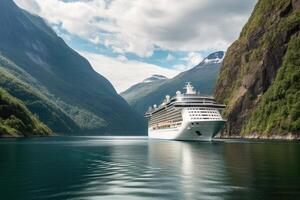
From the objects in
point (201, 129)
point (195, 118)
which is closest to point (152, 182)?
point (201, 129)

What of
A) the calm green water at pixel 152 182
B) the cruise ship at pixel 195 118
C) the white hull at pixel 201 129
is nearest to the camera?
the calm green water at pixel 152 182

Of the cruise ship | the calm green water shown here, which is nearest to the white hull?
the cruise ship

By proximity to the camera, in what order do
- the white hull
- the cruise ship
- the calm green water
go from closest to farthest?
the calm green water
the white hull
the cruise ship

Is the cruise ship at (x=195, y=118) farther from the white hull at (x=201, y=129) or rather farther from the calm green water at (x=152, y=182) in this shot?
the calm green water at (x=152, y=182)

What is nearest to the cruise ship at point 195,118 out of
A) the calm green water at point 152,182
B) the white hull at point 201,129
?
the white hull at point 201,129

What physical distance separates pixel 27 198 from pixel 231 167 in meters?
32.7

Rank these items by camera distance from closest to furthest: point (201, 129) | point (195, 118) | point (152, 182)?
point (152, 182) → point (201, 129) → point (195, 118)

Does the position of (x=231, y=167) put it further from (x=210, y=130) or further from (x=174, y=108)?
(x=174, y=108)

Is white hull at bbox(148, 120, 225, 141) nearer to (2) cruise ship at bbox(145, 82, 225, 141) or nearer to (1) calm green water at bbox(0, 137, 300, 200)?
(2) cruise ship at bbox(145, 82, 225, 141)

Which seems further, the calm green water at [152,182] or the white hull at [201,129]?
the white hull at [201,129]

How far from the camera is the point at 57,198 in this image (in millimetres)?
36125

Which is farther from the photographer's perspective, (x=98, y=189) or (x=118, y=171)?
(x=118, y=171)

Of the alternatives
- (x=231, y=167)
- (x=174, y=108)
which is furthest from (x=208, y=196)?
(x=174, y=108)

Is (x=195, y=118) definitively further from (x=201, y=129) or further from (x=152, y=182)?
(x=152, y=182)
